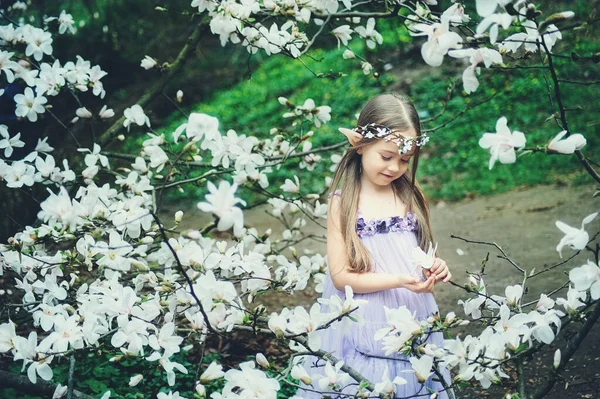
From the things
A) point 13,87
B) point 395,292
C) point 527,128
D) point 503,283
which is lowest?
point 527,128

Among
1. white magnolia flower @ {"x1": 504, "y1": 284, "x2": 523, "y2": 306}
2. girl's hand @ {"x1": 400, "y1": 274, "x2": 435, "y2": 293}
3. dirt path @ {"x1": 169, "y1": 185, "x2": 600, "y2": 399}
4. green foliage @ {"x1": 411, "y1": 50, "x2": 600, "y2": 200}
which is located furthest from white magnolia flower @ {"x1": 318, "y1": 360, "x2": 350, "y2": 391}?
green foliage @ {"x1": 411, "y1": 50, "x2": 600, "y2": 200}

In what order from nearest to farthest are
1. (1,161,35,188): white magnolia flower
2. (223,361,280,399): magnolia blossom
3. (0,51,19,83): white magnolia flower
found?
(223,361,280,399): magnolia blossom → (1,161,35,188): white magnolia flower → (0,51,19,83): white magnolia flower

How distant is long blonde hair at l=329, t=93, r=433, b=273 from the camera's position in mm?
2311

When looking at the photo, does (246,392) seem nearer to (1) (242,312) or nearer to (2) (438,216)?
(1) (242,312)

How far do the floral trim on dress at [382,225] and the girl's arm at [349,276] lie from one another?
0.28 ft

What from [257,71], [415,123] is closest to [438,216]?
[415,123]

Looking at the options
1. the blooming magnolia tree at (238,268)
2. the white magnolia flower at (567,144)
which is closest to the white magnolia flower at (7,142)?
the blooming magnolia tree at (238,268)

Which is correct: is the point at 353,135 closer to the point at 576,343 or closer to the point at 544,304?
the point at 544,304

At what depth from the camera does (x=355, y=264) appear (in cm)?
229

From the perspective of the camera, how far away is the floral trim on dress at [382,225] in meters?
2.38

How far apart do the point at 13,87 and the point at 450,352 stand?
2.84 meters

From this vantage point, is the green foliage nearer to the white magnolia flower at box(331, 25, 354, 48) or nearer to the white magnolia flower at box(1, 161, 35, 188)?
the white magnolia flower at box(331, 25, 354, 48)

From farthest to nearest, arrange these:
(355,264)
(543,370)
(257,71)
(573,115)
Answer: (257,71) < (573,115) < (543,370) < (355,264)

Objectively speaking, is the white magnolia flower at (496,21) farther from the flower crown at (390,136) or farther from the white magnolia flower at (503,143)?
the flower crown at (390,136)
